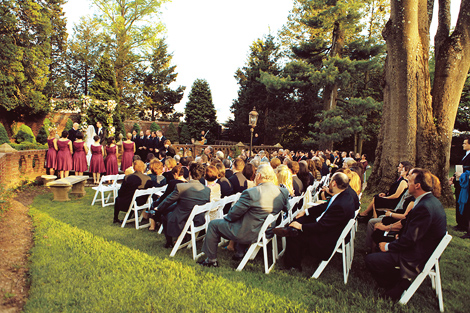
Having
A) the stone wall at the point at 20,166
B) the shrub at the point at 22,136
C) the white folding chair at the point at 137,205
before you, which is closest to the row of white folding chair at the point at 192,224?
the white folding chair at the point at 137,205

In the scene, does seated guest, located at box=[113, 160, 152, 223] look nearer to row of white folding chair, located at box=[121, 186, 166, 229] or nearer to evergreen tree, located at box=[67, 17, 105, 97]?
row of white folding chair, located at box=[121, 186, 166, 229]

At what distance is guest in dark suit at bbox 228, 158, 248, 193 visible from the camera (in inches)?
236

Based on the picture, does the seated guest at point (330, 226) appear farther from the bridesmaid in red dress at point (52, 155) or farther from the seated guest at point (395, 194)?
the bridesmaid in red dress at point (52, 155)

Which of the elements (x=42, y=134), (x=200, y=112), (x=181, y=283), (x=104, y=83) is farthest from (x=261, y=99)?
(x=181, y=283)

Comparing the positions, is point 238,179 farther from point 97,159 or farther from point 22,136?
point 22,136

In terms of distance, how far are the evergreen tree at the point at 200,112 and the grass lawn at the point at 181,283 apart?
23956 millimetres

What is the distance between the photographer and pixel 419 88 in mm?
8609

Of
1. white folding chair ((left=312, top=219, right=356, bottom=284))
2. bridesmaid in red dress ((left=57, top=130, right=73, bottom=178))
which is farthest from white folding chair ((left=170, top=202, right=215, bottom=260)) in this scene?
bridesmaid in red dress ((left=57, top=130, right=73, bottom=178))

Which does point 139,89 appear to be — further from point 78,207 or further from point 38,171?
point 78,207

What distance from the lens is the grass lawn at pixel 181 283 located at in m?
3.08

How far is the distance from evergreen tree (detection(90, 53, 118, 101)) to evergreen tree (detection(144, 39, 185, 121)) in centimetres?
1293

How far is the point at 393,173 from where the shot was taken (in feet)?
28.8

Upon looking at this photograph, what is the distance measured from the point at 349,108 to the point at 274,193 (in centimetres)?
1725

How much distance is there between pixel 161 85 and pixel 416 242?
3791cm
